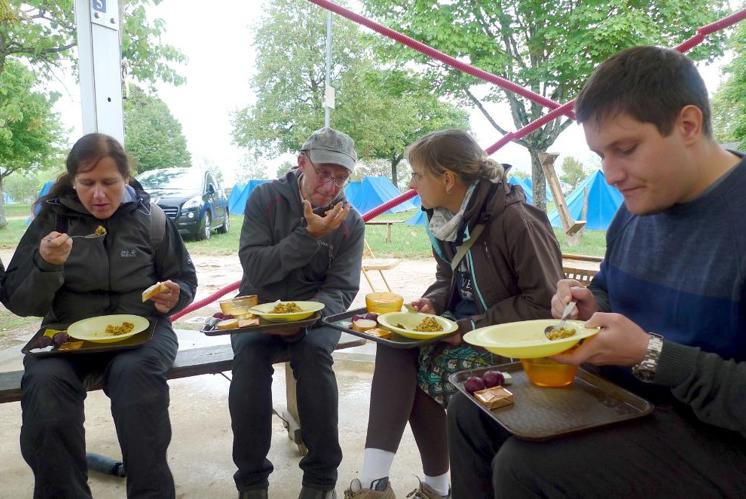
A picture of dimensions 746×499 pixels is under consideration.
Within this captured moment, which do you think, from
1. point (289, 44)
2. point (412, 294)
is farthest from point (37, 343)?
point (289, 44)

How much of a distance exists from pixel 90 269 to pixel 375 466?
1340 millimetres

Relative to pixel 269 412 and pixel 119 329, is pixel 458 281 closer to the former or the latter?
pixel 269 412

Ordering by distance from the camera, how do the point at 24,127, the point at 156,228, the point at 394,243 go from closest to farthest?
1. the point at 156,228
2. the point at 394,243
3. the point at 24,127

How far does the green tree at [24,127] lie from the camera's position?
323 inches

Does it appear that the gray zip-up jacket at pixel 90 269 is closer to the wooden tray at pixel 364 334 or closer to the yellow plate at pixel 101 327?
the yellow plate at pixel 101 327

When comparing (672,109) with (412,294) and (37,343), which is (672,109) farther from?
(412,294)

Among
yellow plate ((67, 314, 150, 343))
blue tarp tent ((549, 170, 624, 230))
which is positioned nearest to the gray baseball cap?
yellow plate ((67, 314, 150, 343))

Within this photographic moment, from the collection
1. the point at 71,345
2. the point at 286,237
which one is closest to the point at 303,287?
the point at 286,237

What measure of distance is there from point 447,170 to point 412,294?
4.15 metres

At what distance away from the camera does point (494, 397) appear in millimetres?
1268

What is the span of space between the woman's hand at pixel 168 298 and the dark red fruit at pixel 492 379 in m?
1.31

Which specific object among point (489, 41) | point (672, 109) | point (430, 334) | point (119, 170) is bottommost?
point (430, 334)

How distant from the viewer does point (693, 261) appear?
1.19 m

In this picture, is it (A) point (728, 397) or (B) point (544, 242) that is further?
(B) point (544, 242)
